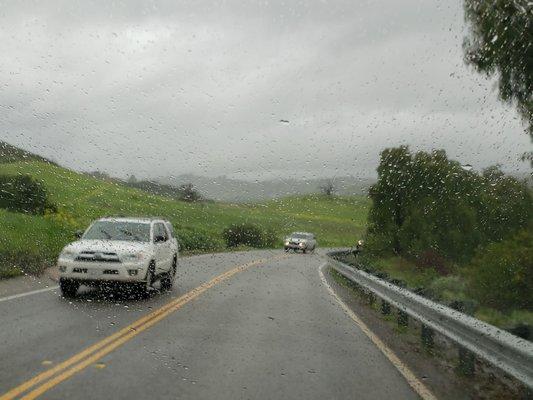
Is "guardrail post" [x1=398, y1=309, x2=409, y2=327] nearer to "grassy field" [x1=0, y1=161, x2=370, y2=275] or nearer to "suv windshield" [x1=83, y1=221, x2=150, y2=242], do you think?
"suv windshield" [x1=83, y1=221, x2=150, y2=242]

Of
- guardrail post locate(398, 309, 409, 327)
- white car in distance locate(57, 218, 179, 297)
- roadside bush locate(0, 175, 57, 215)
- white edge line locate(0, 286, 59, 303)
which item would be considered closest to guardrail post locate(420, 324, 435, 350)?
guardrail post locate(398, 309, 409, 327)

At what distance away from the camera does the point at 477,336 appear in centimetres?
633

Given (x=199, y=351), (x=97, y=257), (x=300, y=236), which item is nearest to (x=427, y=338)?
(x=199, y=351)

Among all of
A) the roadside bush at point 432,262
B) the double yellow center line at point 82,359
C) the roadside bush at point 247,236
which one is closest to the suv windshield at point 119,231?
the double yellow center line at point 82,359

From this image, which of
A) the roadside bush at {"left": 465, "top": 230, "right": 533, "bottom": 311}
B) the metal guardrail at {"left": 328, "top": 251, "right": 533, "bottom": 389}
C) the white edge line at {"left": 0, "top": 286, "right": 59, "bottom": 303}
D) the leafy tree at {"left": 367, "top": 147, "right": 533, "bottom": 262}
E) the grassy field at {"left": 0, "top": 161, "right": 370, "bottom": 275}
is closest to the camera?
the metal guardrail at {"left": 328, "top": 251, "right": 533, "bottom": 389}

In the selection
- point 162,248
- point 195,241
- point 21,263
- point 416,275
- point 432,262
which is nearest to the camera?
point 162,248

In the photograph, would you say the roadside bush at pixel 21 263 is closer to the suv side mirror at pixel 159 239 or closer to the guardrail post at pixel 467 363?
the suv side mirror at pixel 159 239

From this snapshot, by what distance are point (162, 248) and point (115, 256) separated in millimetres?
2358

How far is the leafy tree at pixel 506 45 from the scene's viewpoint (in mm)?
13852

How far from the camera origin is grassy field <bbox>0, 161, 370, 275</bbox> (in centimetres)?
2581

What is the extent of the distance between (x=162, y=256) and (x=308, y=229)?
57.4 m

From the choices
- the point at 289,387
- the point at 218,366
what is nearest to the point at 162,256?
the point at 218,366

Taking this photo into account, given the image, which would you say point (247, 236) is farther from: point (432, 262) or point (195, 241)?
point (432, 262)

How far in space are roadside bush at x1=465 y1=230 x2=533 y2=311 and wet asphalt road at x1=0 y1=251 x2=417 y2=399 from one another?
15.6m
